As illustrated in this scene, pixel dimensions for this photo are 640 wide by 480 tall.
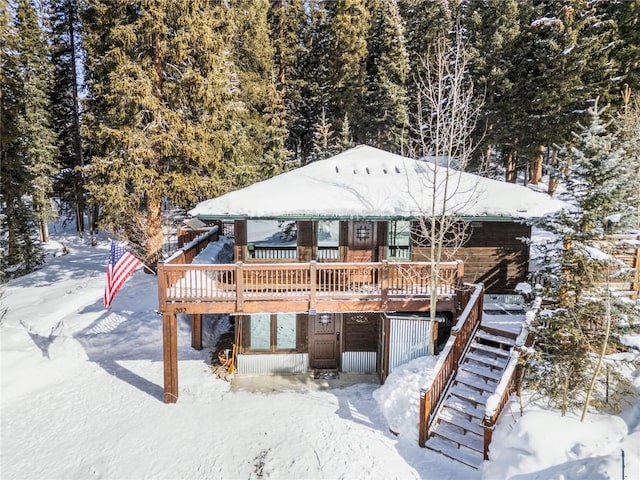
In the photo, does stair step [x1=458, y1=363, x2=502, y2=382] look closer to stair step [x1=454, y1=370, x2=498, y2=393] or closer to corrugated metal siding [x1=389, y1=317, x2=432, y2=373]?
stair step [x1=454, y1=370, x2=498, y2=393]

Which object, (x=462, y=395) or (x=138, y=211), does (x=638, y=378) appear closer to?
(x=462, y=395)

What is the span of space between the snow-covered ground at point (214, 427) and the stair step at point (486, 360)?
1.04 m

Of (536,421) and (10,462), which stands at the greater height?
(536,421)

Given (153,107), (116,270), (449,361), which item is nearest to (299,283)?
(449,361)

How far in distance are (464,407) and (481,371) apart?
120cm

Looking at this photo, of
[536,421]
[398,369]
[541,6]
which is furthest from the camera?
[541,6]

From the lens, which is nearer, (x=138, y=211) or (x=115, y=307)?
(x=115, y=307)

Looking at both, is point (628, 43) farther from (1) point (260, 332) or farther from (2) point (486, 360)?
(1) point (260, 332)

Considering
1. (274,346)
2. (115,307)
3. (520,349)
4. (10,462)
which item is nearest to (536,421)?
(520,349)

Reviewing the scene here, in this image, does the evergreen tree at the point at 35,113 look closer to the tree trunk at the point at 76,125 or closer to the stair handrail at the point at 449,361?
the tree trunk at the point at 76,125

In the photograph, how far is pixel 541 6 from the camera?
2716 cm

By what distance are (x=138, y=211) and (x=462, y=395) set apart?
16023 millimetres

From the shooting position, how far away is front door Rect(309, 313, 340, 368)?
44.2 ft

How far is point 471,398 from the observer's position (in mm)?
9906
